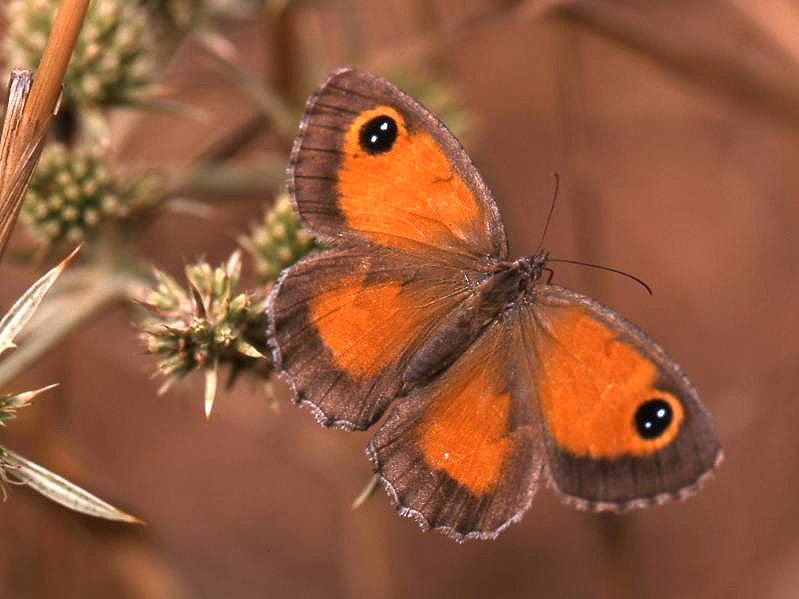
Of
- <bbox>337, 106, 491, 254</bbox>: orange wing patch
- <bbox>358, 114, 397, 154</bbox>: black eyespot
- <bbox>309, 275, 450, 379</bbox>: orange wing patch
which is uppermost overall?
<bbox>358, 114, 397, 154</bbox>: black eyespot

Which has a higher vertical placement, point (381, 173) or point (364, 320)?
point (381, 173)

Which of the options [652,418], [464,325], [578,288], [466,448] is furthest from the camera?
[578,288]

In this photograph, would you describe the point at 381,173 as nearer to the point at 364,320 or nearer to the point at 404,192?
the point at 404,192

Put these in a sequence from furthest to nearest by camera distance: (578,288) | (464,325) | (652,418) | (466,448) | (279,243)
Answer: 1. (578,288)
2. (279,243)
3. (464,325)
4. (466,448)
5. (652,418)

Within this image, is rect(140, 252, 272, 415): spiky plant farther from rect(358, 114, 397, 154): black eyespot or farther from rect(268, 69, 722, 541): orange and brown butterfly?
rect(358, 114, 397, 154): black eyespot

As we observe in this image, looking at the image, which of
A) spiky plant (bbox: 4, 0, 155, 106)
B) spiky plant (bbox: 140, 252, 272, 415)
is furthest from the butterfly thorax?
spiky plant (bbox: 4, 0, 155, 106)

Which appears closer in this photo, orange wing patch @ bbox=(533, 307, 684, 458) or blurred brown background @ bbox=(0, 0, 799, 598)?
orange wing patch @ bbox=(533, 307, 684, 458)

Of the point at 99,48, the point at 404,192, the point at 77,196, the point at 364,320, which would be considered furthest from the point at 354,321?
the point at 99,48

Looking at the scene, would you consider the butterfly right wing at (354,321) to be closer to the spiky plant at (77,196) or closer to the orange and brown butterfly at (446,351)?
the orange and brown butterfly at (446,351)
